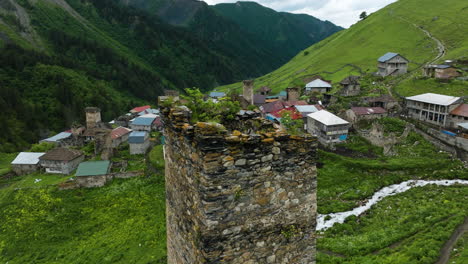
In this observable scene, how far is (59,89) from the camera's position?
4375 inches

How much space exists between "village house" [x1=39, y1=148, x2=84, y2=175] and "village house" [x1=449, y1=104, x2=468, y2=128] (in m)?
63.0

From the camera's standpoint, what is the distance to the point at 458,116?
46.8 metres

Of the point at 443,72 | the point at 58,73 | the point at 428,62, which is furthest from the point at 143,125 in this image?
the point at 428,62

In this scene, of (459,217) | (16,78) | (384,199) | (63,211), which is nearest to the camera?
(459,217)

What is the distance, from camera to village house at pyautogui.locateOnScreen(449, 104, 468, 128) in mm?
45812

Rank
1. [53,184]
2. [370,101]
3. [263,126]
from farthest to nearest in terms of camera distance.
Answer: [370,101] → [53,184] → [263,126]

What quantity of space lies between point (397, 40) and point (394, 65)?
38500 millimetres

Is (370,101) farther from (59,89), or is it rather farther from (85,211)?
(59,89)

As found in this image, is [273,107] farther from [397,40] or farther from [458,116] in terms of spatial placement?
[397,40]

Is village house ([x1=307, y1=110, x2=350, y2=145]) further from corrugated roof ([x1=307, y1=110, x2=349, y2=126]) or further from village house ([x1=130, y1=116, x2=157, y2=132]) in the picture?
village house ([x1=130, y1=116, x2=157, y2=132])

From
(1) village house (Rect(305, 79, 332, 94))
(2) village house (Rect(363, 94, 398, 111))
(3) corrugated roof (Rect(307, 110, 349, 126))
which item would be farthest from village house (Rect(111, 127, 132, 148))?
(2) village house (Rect(363, 94, 398, 111))

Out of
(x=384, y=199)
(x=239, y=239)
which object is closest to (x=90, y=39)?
(x=384, y=199)

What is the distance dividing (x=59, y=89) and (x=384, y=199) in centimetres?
11758

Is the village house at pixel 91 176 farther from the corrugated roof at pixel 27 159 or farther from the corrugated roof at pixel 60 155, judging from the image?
the corrugated roof at pixel 27 159
